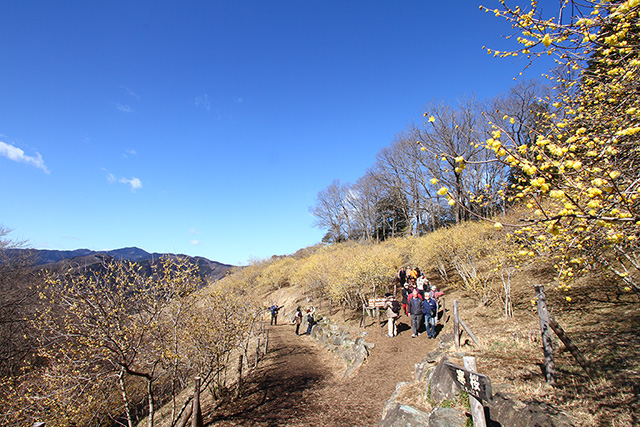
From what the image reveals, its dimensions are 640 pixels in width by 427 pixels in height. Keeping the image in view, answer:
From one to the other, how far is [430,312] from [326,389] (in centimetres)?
469

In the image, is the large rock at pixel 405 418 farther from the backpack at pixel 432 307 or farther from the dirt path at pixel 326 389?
the backpack at pixel 432 307

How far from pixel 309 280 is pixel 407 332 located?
38.2 feet

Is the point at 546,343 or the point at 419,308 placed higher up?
the point at 546,343

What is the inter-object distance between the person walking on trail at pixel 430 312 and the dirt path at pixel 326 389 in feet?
1.22

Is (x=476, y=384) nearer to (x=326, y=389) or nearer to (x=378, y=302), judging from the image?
(x=326, y=389)

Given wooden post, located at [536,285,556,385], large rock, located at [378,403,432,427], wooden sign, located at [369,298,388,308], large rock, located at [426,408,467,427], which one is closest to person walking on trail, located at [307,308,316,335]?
wooden sign, located at [369,298,388,308]

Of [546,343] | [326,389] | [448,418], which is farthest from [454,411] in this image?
[326,389]

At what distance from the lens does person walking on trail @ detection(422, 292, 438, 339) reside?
9.61m

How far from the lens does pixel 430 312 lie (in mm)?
9648

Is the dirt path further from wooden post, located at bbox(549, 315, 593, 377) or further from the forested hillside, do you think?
wooden post, located at bbox(549, 315, 593, 377)

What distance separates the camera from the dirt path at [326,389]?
7773 mm

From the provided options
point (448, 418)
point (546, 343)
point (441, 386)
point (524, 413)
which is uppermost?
point (546, 343)

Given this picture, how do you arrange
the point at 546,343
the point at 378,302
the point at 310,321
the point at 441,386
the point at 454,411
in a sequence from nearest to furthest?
the point at 454,411
the point at 546,343
the point at 441,386
the point at 378,302
the point at 310,321

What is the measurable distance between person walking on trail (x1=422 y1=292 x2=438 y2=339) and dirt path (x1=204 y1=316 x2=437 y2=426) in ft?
1.22
